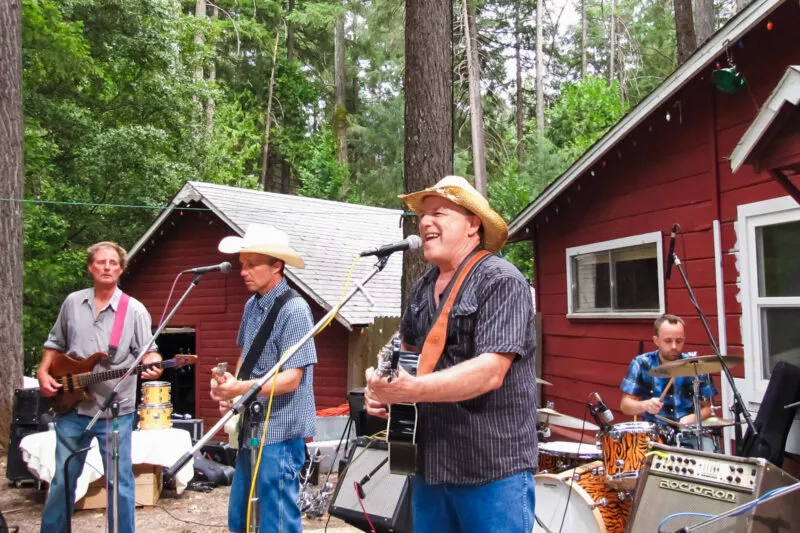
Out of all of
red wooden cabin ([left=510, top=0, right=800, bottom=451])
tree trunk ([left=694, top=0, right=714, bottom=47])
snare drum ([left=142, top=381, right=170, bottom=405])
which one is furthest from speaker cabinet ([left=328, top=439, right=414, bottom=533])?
tree trunk ([left=694, top=0, right=714, bottom=47])

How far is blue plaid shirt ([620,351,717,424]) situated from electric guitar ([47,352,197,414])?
349 cm

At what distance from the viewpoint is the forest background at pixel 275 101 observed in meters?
16.8

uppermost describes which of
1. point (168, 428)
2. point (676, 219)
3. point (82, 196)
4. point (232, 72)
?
point (232, 72)

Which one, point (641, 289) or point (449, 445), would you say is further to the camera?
point (641, 289)

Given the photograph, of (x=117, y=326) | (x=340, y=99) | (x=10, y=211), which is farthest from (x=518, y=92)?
(x=117, y=326)

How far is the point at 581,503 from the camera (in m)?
4.98

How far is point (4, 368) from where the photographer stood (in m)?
9.28

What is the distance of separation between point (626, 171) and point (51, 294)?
47.0 feet

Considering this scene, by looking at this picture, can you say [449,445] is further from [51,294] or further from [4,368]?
[51,294]

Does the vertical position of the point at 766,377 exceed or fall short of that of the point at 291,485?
it exceeds it

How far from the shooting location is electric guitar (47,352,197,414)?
15.9ft

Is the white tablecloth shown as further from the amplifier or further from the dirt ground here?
the amplifier

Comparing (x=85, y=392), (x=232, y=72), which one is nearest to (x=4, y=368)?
(x=85, y=392)

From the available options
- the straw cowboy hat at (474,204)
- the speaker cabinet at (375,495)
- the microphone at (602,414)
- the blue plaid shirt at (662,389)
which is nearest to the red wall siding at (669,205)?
the blue plaid shirt at (662,389)
